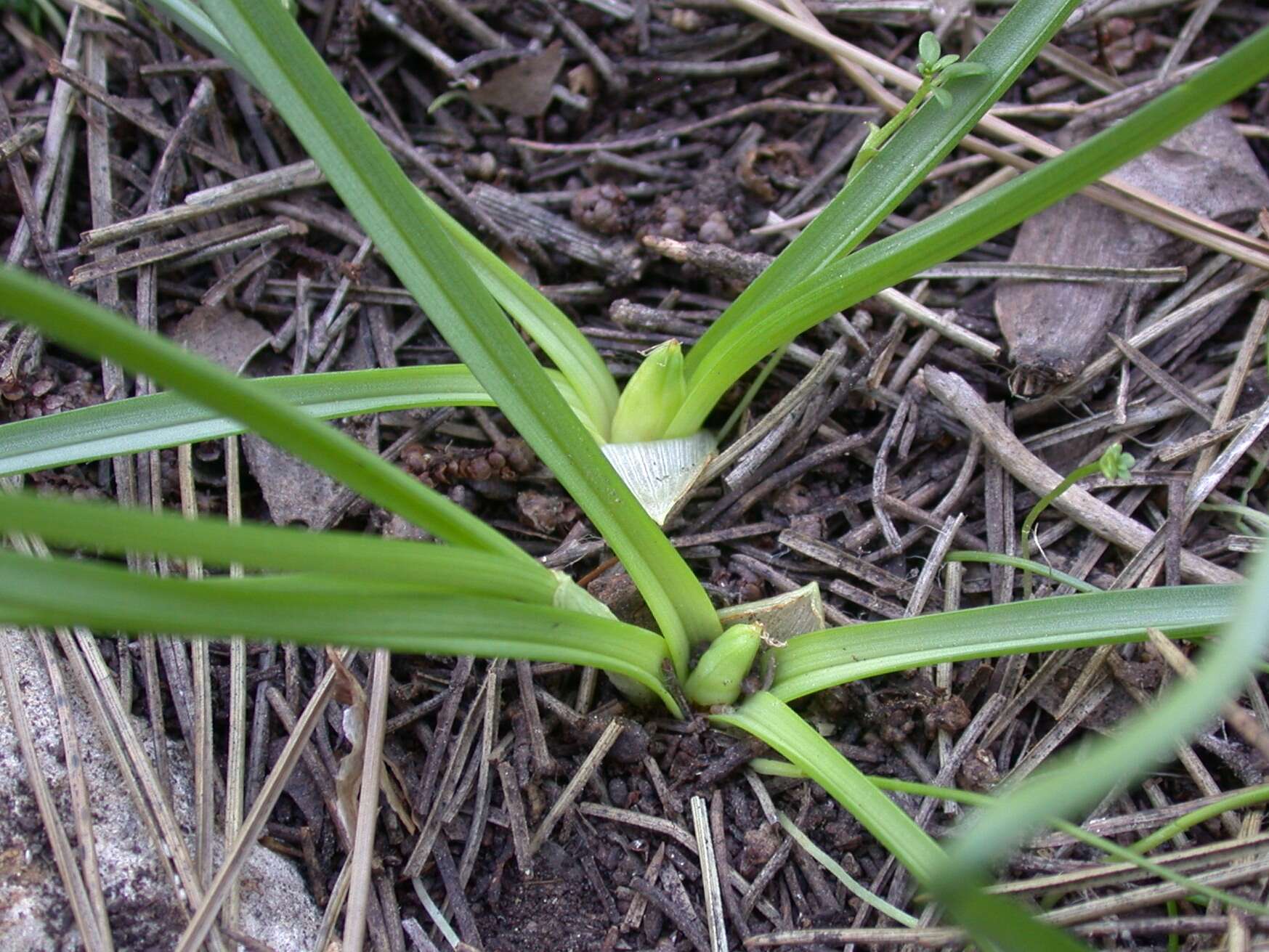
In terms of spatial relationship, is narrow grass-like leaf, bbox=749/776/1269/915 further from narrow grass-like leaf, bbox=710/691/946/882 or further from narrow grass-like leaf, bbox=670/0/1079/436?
narrow grass-like leaf, bbox=670/0/1079/436

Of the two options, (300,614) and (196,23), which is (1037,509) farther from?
(196,23)

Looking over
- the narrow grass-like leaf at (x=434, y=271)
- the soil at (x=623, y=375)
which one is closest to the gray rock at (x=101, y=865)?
the soil at (x=623, y=375)

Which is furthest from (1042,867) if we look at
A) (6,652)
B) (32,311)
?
(6,652)

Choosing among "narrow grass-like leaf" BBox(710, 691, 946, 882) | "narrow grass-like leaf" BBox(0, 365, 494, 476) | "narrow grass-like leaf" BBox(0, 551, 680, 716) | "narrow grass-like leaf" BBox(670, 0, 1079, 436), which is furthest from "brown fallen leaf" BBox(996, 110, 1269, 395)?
"narrow grass-like leaf" BBox(0, 365, 494, 476)

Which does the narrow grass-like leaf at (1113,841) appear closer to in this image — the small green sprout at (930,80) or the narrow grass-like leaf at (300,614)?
the narrow grass-like leaf at (300,614)

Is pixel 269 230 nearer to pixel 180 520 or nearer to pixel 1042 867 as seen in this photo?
→ pixel 180 520
